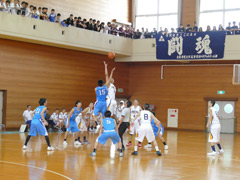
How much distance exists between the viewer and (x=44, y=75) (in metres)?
26.4

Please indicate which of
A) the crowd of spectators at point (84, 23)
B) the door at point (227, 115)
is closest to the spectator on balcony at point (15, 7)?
the crowd of spectators at point (84, 23)

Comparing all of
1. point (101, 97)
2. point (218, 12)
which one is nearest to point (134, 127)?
point (101, 97)

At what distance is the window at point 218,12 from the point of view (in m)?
30.2

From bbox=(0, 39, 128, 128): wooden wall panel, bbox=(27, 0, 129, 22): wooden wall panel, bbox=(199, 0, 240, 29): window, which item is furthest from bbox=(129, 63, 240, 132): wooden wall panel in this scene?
bbox=(27, 0, 129, 22): wooden wall panel

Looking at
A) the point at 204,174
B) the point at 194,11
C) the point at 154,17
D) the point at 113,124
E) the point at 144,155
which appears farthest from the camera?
the point at 154,17

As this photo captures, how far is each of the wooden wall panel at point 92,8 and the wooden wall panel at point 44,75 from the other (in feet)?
9.27

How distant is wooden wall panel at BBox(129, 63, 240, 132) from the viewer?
29.8 metres

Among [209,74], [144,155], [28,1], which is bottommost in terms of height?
[144,155]

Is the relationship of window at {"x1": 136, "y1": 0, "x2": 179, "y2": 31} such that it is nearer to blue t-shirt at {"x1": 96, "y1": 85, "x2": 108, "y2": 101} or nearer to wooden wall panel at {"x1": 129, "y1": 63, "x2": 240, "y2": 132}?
wooden wall panel at {"x1": 129, "y1": 63, "x2": 240, "y2": 132}

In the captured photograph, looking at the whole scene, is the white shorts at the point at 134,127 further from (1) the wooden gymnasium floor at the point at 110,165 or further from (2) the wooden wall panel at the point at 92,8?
(2) the wooden wall panel at the point at 92,8

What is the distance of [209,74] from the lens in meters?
30.1

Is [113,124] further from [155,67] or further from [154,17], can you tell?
[154,17]

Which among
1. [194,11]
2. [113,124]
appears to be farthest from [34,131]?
[194,11]

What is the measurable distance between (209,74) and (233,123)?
4.06m
